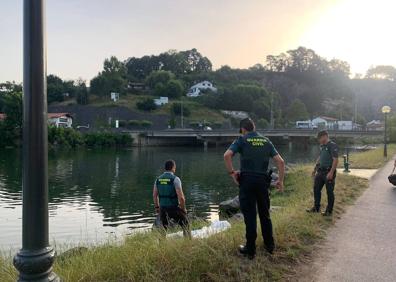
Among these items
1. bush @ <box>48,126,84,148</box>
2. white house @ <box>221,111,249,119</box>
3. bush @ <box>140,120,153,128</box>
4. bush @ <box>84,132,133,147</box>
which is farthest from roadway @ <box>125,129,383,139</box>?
white house @ <box>221,111,249,119</box>

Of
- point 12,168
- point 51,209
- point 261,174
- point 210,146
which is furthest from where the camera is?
point 210,146

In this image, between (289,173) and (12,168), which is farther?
(12,168)

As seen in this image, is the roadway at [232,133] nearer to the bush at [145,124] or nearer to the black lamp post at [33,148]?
the bush at [145,124]

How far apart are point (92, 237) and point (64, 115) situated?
80.1 metres

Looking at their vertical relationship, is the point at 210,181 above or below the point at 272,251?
below

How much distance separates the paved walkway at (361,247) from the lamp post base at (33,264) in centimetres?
344

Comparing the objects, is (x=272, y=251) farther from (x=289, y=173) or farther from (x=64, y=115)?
(x=64, y=115)

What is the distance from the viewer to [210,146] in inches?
3371

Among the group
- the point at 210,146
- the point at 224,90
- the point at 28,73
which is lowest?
the point at 210,146

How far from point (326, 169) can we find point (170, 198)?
3510 mm

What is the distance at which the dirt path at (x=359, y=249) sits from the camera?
5660mm

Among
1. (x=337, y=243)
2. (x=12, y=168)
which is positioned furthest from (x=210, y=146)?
(x=337, y=243)

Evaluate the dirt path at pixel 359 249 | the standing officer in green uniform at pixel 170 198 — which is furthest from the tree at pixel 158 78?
the standing officer in green uniform at pixel 170 198

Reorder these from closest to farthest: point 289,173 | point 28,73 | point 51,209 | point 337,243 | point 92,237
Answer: point 28,73
point 337,243
point 92,237
point 51,209
point 289,173
